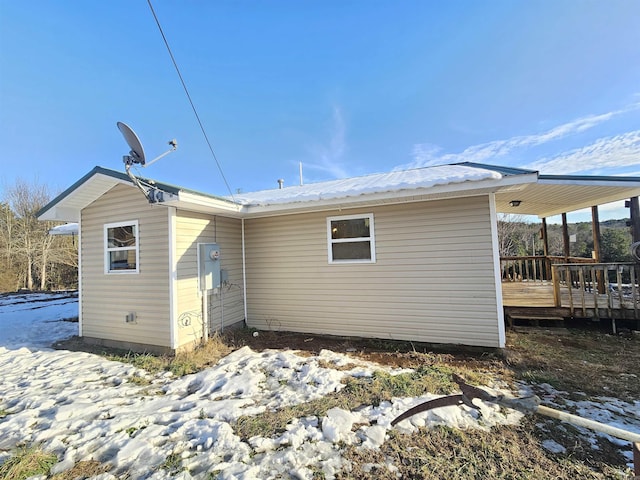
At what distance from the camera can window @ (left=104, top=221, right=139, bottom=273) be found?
5.27 metres

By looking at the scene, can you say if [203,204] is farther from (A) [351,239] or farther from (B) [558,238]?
(B) [558,238]

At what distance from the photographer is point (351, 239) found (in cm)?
561

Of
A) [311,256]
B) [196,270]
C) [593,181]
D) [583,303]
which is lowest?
[583,303]

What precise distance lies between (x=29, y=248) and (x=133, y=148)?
1913cm

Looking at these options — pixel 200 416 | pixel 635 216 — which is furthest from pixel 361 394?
pixel 635 216

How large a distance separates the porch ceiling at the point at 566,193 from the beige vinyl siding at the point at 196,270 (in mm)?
5537

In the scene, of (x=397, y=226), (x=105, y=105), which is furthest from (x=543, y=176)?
(x=105, y=105)

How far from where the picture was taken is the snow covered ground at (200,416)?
2.25 metres

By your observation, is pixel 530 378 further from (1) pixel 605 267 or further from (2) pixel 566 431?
(1) pixel 605 267

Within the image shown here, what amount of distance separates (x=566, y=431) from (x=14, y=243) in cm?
2449

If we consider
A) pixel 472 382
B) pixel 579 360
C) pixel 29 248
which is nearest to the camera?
pixel 472 382

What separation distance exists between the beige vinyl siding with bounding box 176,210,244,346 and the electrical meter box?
92 mm

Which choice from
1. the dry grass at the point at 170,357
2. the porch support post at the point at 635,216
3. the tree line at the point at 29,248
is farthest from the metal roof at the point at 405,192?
the tree line at the point at 29,248

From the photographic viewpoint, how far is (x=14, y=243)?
52.8ft
